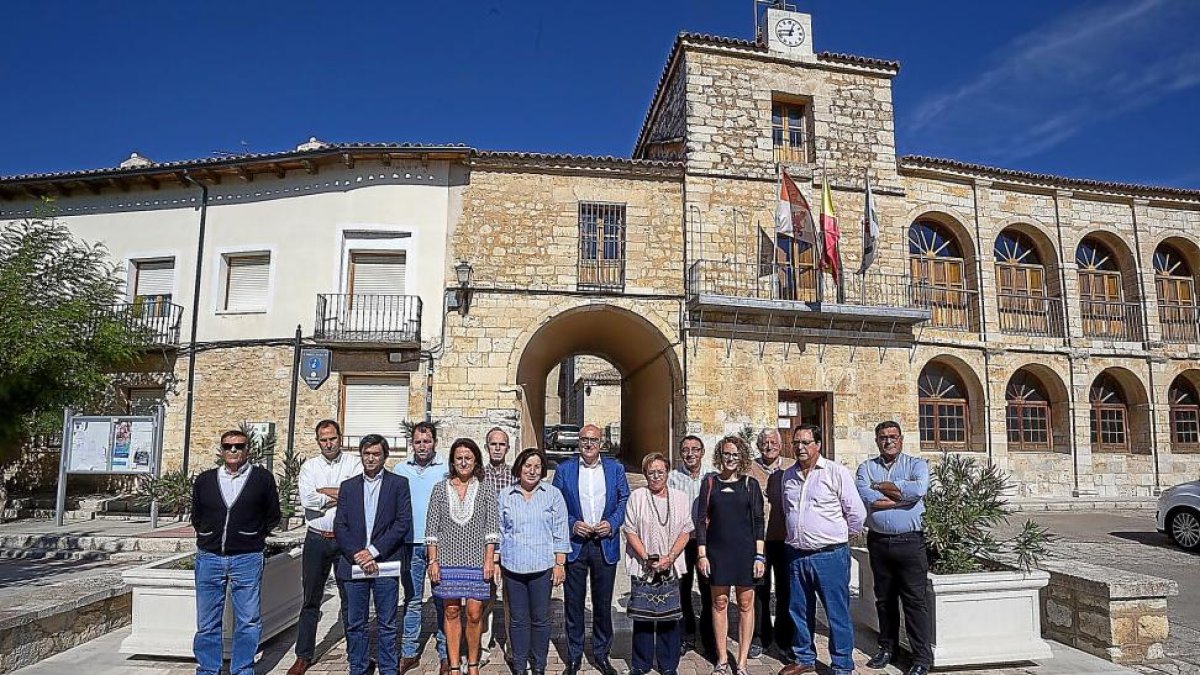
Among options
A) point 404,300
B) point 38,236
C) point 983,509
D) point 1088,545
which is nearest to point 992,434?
point 1088,545

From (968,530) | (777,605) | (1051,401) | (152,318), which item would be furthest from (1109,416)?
(152,318)

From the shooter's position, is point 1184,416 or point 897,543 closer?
point 897,543

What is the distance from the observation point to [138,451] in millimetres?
9859

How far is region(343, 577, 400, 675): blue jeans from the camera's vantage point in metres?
4.27

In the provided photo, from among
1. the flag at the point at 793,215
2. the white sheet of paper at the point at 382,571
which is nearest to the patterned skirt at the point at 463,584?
the white sheet of paper at the point at 382,571

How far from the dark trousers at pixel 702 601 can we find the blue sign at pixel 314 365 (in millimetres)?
9459

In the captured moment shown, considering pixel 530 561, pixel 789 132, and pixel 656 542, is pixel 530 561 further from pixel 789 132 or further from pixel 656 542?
pixel 789 132

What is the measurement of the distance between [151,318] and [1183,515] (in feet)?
57.5

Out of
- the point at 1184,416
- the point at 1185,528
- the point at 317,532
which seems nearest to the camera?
the point at 317,532

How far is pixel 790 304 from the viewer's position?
43.1ft

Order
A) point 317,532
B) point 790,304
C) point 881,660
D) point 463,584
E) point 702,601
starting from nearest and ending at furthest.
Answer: point 463,584, point 317,532, point 881,660, point 702,601, point 790,304

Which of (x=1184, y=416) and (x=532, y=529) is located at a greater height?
(x=1184, y=416)

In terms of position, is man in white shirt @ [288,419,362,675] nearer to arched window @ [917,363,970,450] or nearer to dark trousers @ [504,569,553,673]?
dark trousers @ [504,569,553,673]

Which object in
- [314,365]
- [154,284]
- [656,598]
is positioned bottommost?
[656,598]
